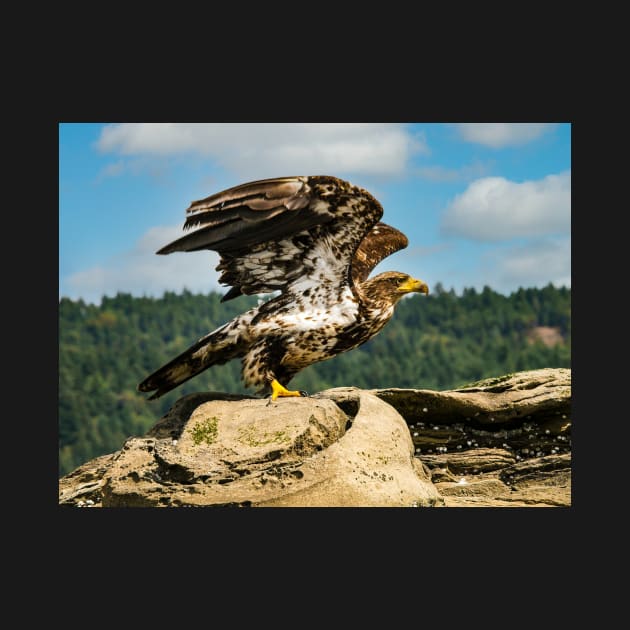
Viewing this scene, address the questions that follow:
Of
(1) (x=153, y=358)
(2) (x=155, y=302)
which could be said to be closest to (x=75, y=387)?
(1) (x=153, y=358)

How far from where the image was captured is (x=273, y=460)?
8195 mm

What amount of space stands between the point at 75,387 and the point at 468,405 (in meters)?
50.8

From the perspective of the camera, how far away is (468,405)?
32.7 feet

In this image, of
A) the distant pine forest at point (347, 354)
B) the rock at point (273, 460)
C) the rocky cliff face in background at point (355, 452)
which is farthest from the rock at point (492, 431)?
the distant pine forest at point (347, 354)

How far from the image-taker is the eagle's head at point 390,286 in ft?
31.1

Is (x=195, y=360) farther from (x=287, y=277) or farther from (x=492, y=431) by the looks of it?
(x=492, y=431)

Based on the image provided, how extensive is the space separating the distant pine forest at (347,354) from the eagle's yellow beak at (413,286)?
139ft

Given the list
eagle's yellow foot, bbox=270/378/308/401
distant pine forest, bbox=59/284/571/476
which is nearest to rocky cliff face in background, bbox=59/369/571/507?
eagle's yellow foot, bbox=270/378/308/401

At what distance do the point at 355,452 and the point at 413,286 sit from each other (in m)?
2.15

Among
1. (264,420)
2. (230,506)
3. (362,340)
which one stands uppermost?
(362,340)

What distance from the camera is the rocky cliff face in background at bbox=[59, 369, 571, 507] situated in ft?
26.3

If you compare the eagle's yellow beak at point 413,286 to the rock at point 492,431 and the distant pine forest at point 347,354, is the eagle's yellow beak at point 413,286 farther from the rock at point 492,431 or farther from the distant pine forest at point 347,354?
the distant pine forest at point 347,354

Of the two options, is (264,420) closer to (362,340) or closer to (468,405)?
(362,340)

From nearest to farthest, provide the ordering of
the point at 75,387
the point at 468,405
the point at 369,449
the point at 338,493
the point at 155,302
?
the point at 338,493 < the point at 369,449 < the point at 468,405 < the point at 75,387 < the point at 155,302
